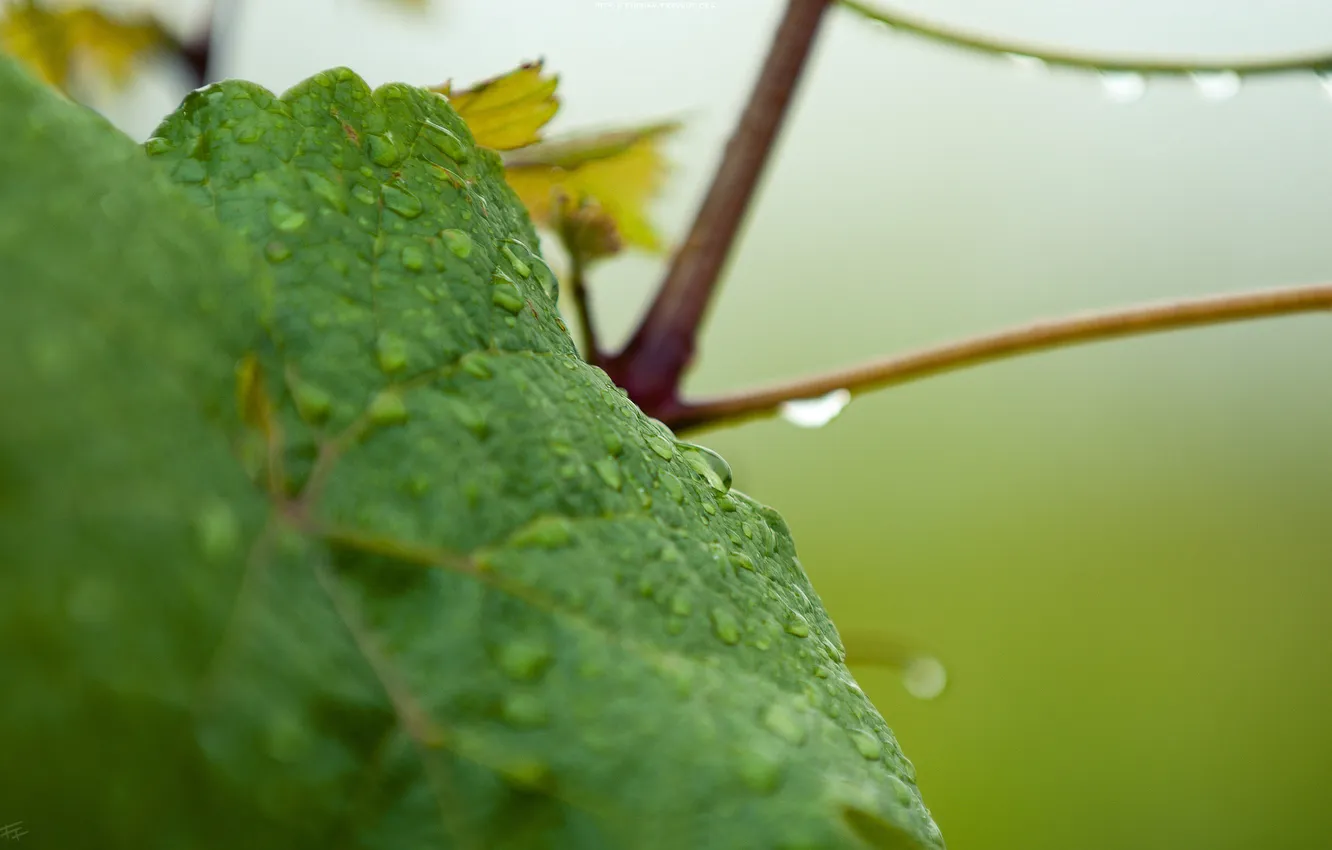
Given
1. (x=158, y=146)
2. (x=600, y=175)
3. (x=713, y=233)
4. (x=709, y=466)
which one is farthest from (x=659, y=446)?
(x=600, y=175)

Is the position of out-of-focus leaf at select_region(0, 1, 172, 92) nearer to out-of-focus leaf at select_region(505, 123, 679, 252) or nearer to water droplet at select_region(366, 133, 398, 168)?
out-of-focus leaf at select_region(505, 123, 679, 252)

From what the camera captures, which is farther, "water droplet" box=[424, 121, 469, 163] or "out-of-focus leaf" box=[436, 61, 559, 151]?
"out-of-focus leaf" box=[436, 61, 559, 151]

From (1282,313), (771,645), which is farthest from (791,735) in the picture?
(1282,313)

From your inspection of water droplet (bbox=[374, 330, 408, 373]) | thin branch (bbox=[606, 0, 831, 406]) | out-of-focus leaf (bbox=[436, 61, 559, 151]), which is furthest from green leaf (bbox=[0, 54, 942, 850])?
thin branch (bbox=[606, 0, 831, 406])

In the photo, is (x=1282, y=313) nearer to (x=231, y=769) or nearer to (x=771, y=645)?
(x=771, y=645)

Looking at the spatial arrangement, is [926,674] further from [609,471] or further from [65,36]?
[65,36]

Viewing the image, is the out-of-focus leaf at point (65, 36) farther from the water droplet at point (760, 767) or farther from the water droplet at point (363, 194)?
the water droplet at point (760, 767)

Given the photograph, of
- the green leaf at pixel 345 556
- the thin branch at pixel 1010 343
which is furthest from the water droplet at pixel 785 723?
the thin branch at pixel 1010 343

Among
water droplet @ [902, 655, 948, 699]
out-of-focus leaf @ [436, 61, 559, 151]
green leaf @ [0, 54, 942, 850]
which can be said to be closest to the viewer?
green leaf @ [0, 54, 942, 850]
